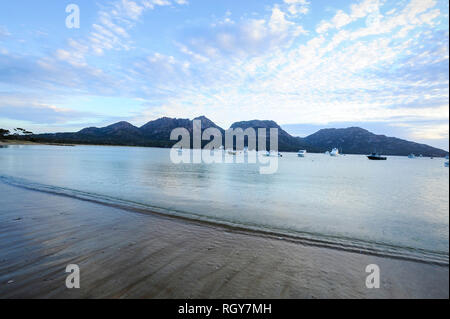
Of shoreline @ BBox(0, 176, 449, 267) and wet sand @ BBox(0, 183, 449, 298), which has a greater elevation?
wet sand @ BBox(0, 183, 449, 298)

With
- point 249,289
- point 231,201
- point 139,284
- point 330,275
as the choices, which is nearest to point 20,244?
point 139,284

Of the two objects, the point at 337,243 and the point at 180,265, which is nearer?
the point at 180,265

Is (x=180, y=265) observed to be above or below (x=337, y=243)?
above

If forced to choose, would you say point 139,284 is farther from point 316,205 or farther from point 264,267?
point 316,205

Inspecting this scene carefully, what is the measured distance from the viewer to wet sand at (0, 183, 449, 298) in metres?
5.08

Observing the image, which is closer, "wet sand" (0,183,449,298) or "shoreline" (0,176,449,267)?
"wet sand" (0,183,449,298)

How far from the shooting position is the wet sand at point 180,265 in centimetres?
508

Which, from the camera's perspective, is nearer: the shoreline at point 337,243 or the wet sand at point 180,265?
the wet sand at point 180,265

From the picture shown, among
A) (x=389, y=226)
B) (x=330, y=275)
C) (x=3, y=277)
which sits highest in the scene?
(x=3, y=277)

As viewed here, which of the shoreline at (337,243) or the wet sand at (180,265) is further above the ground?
the wet sand at (180,265)

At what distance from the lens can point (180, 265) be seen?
6246mm
